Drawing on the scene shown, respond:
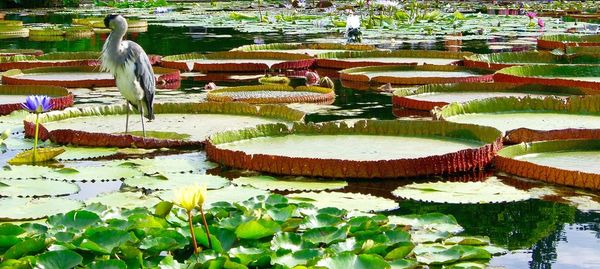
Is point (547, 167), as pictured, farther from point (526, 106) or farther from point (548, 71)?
point (548, 71)

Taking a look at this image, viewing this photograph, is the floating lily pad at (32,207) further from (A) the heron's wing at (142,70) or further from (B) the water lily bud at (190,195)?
(A) the heron's wing at (142,70)

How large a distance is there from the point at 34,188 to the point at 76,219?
0.96m

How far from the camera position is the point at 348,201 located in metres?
4.29

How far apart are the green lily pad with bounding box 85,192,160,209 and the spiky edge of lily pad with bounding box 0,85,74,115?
289 cm

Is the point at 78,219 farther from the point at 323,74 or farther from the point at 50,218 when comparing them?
the point at 323,74

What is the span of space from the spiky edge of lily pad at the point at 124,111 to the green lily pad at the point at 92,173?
0.72m

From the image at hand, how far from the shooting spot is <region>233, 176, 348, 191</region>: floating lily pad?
4617 millimetres

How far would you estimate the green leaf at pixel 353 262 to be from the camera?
3.10m

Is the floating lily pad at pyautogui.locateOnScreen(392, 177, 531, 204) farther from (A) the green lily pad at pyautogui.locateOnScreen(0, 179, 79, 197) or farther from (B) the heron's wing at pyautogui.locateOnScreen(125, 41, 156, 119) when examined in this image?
(B) the heron's wing at pyautogui.locateOnScreen(125, 41, 156, 119)

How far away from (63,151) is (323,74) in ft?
18.0

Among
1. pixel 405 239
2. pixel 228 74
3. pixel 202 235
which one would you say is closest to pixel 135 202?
→ pixel 202 235

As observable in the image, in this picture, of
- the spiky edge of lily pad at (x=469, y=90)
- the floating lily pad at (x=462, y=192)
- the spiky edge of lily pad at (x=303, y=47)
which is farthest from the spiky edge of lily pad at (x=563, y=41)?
the floating lily pad at (x=462, y=192)

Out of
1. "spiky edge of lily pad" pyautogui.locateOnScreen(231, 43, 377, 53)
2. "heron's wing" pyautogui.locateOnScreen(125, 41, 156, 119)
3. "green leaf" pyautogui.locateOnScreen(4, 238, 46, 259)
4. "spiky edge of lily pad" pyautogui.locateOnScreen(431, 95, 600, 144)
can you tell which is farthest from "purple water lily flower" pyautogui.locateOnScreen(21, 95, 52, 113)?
"spiky edge of lily pad" pyautogui.locateOnScreen(231, 43, 377, 53)

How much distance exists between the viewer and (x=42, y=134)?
234 inches
